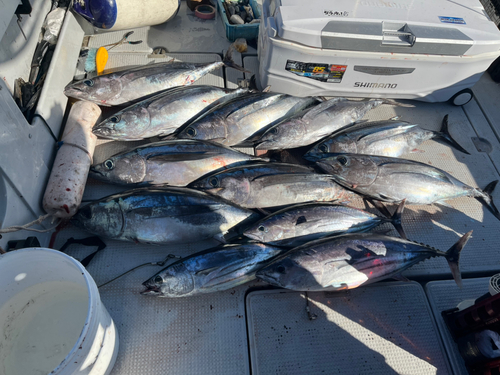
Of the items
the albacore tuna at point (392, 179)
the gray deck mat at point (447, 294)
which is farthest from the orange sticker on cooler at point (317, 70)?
the gray deck mat at point (447, 294)

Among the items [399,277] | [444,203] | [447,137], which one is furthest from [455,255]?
[447,137]

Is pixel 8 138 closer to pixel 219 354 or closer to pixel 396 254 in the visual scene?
pixel 219 354

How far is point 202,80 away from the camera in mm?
3100

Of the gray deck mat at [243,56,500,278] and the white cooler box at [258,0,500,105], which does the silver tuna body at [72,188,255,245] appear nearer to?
the gray deck mat at [243,56,500,278]

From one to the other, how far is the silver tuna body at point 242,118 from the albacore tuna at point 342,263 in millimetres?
1143

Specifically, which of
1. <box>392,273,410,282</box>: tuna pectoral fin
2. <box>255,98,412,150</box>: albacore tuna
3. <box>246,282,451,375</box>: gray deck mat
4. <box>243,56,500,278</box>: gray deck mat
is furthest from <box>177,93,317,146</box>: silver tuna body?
<box>392,273,410,282</box>: tuna pectoral fin

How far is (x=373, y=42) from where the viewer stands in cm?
241

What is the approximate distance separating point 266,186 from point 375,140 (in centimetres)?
113

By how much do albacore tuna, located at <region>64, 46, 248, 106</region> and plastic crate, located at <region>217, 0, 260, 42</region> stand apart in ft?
2.23

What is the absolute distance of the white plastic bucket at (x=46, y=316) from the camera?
1.41m

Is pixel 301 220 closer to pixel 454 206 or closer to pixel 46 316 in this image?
pixel 454 206

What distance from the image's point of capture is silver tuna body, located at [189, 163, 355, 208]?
2.22m

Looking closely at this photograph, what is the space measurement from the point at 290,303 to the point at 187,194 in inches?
41.4

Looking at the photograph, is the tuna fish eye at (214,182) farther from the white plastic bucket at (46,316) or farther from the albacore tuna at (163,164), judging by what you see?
the white plastic bucket at (46,316)
